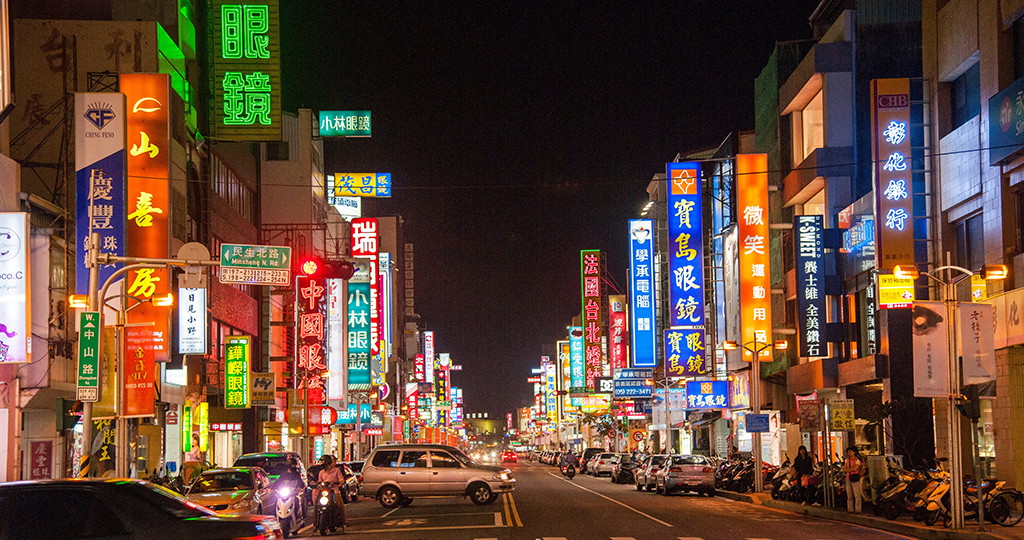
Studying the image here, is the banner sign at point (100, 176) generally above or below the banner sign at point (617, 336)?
above

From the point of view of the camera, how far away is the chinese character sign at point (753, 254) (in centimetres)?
4281

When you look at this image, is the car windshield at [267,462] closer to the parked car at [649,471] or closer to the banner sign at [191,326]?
the banner sign at [191,326]

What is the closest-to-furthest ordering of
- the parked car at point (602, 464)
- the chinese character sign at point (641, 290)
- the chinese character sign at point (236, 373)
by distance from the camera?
the chinese character sign at point (236, 373), the chinese character sign at point (641, 290), the parked car at point (602, 464)

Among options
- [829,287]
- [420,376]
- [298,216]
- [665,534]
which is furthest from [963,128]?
[420,376]

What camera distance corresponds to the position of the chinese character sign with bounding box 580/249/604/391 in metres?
77.0

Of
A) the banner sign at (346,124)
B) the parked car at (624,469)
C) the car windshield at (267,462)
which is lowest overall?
the parked car at (624,469)

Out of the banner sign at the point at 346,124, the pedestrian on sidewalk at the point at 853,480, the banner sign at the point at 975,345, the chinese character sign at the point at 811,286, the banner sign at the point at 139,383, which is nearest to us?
the banner sign at the point at 975,345

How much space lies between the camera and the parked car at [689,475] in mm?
38219

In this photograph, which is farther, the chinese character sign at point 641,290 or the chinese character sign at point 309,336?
the chinese character sign at point 641,290

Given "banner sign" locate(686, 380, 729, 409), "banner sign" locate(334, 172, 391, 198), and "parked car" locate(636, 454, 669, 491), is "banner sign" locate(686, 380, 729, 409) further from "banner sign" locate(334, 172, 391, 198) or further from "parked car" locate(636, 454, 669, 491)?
"banner sign" locate(334, 172, 391, 198)

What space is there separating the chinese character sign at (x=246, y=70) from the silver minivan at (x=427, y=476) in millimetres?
14818

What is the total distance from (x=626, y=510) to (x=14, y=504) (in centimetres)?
2083

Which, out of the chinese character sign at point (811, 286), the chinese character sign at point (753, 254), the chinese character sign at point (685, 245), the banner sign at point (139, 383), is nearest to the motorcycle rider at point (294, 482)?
the banner sign at point (139, 383)

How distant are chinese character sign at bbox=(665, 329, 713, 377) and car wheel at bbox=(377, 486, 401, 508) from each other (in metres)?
25.7
